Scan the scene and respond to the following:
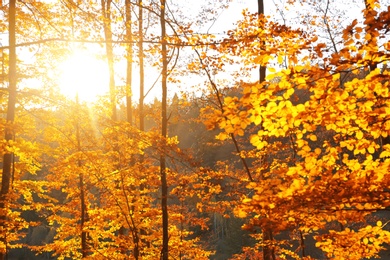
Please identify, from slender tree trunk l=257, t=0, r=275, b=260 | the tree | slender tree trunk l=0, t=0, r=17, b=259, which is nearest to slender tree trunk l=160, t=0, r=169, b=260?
slender tree trunk l=257, t=0, r=275, b=260

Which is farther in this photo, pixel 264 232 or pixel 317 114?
pixel 264 232

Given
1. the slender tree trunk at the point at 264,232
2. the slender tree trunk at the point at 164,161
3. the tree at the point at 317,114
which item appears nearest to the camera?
the tree at the point at 317,114

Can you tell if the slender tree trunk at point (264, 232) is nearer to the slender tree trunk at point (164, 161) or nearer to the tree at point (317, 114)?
the slender tree trunk at point (164, 161)

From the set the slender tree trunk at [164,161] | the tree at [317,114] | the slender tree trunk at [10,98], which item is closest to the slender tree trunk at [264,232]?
the slender tree trunk at [164,161]

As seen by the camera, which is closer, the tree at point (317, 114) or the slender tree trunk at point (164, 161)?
the tree at point (317, 114)

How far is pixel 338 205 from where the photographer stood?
11.5ft

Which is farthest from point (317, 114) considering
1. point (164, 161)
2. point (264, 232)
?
point (164, 161)

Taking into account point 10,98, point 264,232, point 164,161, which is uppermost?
point 10,98

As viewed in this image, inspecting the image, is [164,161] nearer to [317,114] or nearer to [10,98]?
[10,98]

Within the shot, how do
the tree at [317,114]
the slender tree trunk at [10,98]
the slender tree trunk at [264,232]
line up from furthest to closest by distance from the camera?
the slender tree trunk at [264,232] < the slender tree trunk at [10,98] < the tree at [317,114]

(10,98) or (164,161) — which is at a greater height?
(10,98)

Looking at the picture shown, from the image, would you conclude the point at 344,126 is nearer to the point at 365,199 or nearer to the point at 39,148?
the point at 365,199

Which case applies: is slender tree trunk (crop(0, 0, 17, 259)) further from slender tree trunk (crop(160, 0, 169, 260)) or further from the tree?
the tree

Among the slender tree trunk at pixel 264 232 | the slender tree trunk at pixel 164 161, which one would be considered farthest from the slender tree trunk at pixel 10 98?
the slender tree trunk at pixel 264 232
